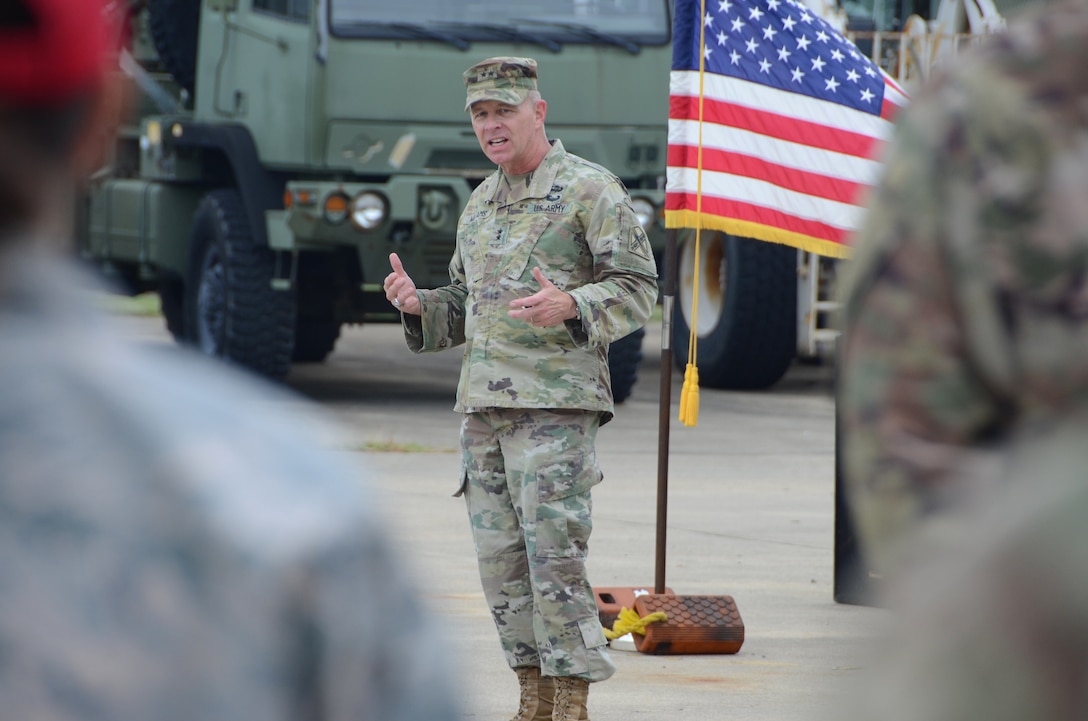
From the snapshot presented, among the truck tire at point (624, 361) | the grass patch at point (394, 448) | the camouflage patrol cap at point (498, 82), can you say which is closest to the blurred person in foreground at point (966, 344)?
the camouflage patrol cap at point (498, 82)

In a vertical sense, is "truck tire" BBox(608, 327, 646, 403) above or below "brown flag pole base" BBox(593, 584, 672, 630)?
above

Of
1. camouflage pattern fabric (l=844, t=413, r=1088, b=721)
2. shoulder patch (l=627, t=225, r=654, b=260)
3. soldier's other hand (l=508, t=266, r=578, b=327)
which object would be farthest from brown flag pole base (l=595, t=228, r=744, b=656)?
camouflage pattern fabric (l=844, t=413, r=1088, b=721)

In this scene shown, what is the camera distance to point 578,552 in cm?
→ 453

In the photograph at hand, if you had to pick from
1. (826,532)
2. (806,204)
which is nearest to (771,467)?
(826,532)

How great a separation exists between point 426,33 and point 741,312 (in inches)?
128

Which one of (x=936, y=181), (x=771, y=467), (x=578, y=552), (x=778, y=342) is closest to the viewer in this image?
(x=936, y=181)

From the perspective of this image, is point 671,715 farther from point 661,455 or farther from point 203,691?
Result: point 203,691

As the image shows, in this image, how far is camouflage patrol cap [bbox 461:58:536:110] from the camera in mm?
4582

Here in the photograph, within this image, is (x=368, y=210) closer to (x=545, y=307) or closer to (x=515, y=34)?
(x=515, y=34)

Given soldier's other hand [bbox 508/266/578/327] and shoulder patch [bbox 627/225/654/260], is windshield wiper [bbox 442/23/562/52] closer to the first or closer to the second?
shoulder patch [bbox 627/225/654/260]

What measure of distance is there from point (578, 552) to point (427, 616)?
11.8 ft

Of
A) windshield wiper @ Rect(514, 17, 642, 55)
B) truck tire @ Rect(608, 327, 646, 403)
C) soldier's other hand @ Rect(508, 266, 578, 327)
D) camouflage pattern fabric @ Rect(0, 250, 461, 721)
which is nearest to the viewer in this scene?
camouflage pattern fabric @ Rect(0, 250, 461, 721)

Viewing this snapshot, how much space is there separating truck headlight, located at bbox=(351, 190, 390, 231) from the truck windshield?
99 centimetres

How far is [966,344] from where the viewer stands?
112 centimetres
